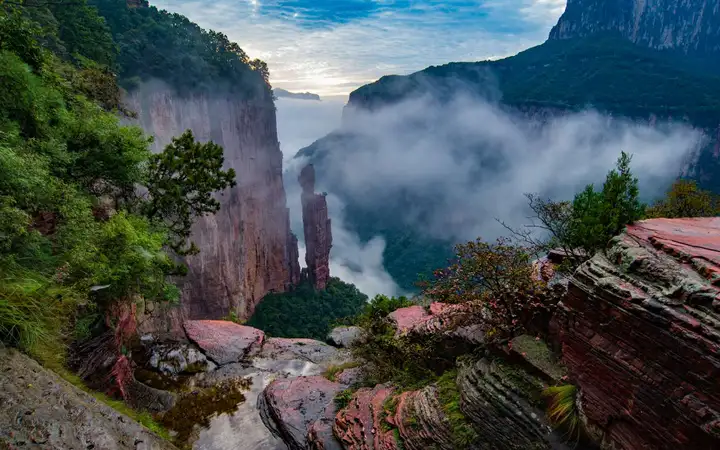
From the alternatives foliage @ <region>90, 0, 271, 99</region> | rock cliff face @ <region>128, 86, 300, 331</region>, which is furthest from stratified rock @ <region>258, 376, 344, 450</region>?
foliage @ <region>90, 0, 271, 99</region>

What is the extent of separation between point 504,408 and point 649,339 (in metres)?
3.26

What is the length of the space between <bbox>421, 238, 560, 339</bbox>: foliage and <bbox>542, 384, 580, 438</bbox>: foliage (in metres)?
1.84

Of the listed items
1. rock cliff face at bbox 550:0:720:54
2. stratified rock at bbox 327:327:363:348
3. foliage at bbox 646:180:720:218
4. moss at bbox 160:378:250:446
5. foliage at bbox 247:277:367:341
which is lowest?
foliage at bbox 247:277:367:341

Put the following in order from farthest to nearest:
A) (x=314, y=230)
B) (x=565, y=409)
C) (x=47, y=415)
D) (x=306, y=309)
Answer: (x=314, y=230)
(x=306, y=309)
(x=565, y=409)
(x=47, y=415)

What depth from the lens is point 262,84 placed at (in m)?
57.7

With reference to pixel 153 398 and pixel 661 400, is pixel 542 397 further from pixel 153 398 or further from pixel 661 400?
pixel 153 398

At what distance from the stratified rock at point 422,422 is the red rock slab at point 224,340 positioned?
892 centimetres

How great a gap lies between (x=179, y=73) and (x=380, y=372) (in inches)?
1653

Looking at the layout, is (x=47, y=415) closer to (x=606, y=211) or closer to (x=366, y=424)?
(x=366, y=424)

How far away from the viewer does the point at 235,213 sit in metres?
A: 50.6

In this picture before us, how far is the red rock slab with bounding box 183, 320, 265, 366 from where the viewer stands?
15930 mm

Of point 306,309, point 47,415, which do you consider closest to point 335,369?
point 47,415

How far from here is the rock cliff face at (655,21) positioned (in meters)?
103

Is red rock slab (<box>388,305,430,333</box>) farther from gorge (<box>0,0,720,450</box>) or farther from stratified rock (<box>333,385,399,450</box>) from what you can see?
stratified rock (<box>333,385,399,450</box>)
